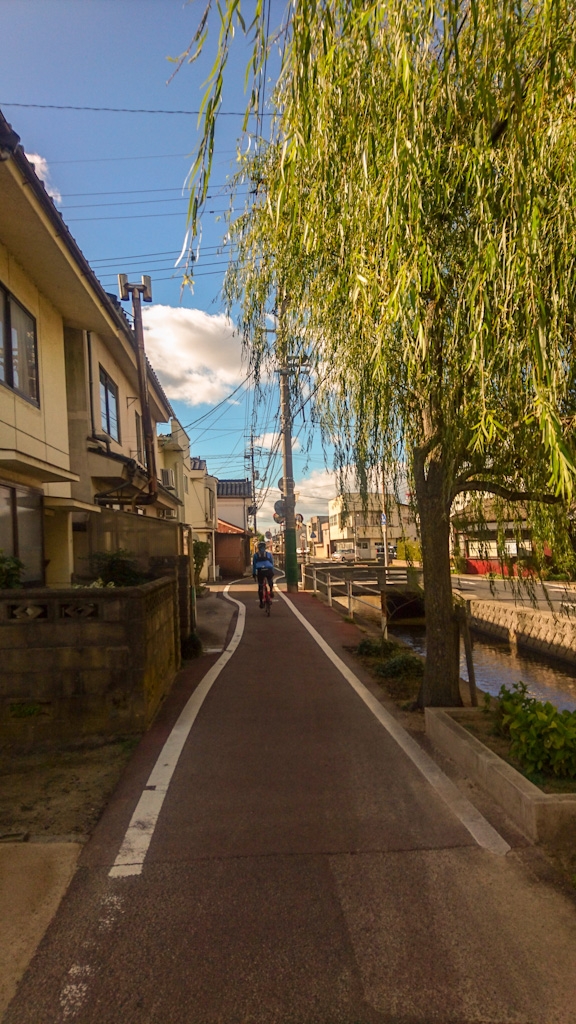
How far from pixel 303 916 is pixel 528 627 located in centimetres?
1612

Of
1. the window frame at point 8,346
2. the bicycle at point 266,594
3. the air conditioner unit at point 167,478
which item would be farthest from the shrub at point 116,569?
the air conditioner unit at point 167,478

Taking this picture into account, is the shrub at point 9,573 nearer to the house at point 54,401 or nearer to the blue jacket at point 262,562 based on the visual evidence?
the house at point 54,401

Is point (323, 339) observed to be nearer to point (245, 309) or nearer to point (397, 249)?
point (245, 309)

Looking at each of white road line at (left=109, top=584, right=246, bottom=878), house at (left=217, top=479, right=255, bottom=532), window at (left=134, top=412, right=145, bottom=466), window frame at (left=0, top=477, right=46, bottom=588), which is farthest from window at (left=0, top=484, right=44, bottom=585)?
house at (left=217, top=479, right=255, bottom=532)

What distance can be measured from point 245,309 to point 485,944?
5.40 metres

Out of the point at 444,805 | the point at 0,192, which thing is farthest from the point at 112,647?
the point at 0,192

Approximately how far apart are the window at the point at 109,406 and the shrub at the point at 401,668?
945cm

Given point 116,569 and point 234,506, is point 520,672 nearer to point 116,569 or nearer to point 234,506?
point 116,569

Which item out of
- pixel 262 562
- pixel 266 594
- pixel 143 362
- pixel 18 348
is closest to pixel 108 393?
pixel 143 362

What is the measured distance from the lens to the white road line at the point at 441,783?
3879 mm

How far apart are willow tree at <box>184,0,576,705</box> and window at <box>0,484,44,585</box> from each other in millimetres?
5782

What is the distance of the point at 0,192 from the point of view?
8172mm

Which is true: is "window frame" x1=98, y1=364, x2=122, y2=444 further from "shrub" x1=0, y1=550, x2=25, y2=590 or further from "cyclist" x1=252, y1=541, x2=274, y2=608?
"shrub" x1=0, y1=550, x2=25, y2=590

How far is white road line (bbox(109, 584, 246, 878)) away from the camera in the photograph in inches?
145
